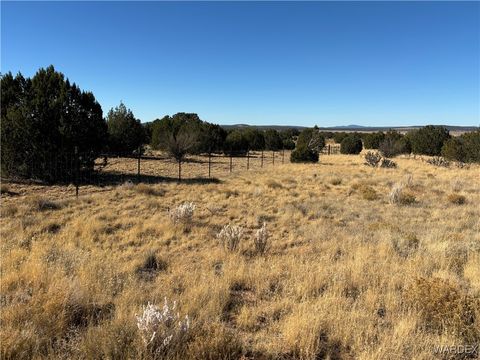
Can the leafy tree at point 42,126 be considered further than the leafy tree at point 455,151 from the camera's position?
No

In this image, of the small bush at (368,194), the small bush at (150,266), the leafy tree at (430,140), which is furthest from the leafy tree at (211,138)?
the small bush at (150,266)

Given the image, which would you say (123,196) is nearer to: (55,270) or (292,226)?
(292,226)

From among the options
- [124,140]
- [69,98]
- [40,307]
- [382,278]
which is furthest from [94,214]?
[124,140]

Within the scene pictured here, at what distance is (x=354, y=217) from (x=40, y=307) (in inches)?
359

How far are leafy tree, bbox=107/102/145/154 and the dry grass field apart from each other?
76.3 ft

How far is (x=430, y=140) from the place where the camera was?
45344 mm

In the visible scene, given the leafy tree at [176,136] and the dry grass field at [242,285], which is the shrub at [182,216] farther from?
the leafy tree at [176,136]

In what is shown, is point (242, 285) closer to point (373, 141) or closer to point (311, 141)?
point (311, 141)

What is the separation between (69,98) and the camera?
17.8m

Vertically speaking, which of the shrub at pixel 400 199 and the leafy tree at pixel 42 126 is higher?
the leafy tree at pixel 42 126

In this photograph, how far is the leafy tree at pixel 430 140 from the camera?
45031 mm

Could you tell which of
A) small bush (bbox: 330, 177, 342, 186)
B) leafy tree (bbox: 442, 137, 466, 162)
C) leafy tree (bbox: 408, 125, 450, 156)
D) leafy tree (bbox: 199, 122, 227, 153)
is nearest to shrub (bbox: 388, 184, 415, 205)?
small bush (bbox: 330, 177, 342, 186)

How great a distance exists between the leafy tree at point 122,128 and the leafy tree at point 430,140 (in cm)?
3419

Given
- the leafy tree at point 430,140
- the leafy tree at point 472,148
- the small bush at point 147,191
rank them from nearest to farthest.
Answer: the small bush at point 147,191 → the leafy tree at point 472,148 → the leafy tree at point 430,140
